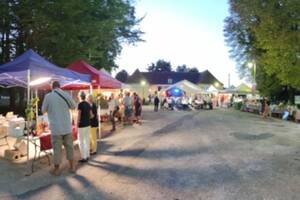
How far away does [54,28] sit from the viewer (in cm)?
2055

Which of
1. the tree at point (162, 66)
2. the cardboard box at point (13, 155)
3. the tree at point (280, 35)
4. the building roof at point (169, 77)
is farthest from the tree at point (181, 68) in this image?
the cardboard box at point (13, 155)

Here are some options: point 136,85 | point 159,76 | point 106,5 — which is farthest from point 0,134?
point 159,76

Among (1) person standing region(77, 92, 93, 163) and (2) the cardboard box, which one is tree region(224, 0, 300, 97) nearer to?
(1) person standing region(77, 92, 93, 163)

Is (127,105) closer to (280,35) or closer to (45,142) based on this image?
(45,142)

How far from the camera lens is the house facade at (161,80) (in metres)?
90.3

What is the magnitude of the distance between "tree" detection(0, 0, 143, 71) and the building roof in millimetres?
66784

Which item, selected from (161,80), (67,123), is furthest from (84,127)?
(161,80)

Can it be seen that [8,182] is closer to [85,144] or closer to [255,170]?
[85,144]

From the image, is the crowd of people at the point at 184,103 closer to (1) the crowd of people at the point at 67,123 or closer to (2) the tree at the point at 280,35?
(2) the tree at the point at 280,35

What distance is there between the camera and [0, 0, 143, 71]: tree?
20.1 m

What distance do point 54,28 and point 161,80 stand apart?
74.1 meters

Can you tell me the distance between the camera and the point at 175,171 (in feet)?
26.9

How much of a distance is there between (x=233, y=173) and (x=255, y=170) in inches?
26.2

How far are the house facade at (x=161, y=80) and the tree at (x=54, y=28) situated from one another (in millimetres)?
64756
